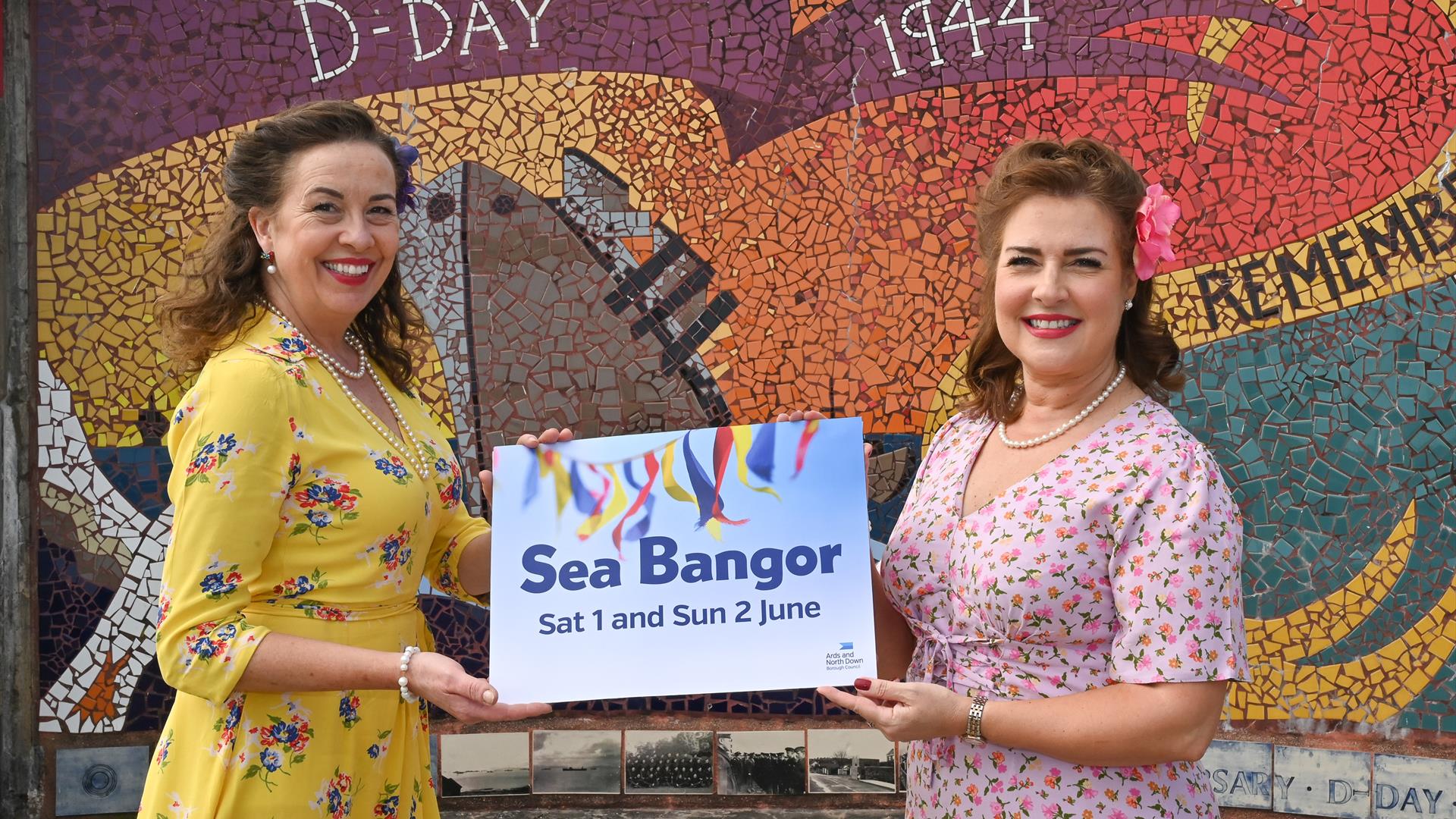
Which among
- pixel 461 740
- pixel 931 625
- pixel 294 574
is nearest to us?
pixel 294 574

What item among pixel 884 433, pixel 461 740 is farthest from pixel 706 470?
pixel 461 740

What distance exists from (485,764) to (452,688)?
85.3 inches

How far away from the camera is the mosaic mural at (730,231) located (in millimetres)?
3895

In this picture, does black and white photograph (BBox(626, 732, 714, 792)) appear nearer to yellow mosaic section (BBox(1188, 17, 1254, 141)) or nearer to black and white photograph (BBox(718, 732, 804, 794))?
black and white photograph (BBox(718, 732, 804, 794))

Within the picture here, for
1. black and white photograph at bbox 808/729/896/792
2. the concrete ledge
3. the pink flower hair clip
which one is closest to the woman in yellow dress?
the pink flower hair clip

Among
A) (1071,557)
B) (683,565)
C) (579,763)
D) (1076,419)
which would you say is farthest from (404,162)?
(579,763)

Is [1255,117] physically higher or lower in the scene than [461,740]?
higher

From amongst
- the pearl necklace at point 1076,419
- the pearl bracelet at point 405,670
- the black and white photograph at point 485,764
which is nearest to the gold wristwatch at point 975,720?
the pearl necklace at point 1076,419

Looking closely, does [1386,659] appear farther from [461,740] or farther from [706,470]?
[461,740]

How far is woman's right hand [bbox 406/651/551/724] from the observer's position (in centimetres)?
212

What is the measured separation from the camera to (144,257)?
412 centimetres

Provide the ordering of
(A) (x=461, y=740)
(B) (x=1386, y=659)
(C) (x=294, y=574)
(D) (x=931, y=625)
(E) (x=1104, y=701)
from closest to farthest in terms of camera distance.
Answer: (E) (x=1104, y=701)
(C) (x=294, y=574)
(D) (x=931, y=625)
(B) (x=1386, y=659)
(A) (x=461, y=740)

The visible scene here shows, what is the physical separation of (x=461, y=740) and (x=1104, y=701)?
2.69m

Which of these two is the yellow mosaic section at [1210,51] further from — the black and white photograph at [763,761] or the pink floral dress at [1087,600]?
the black and white photograph at [763,761]
